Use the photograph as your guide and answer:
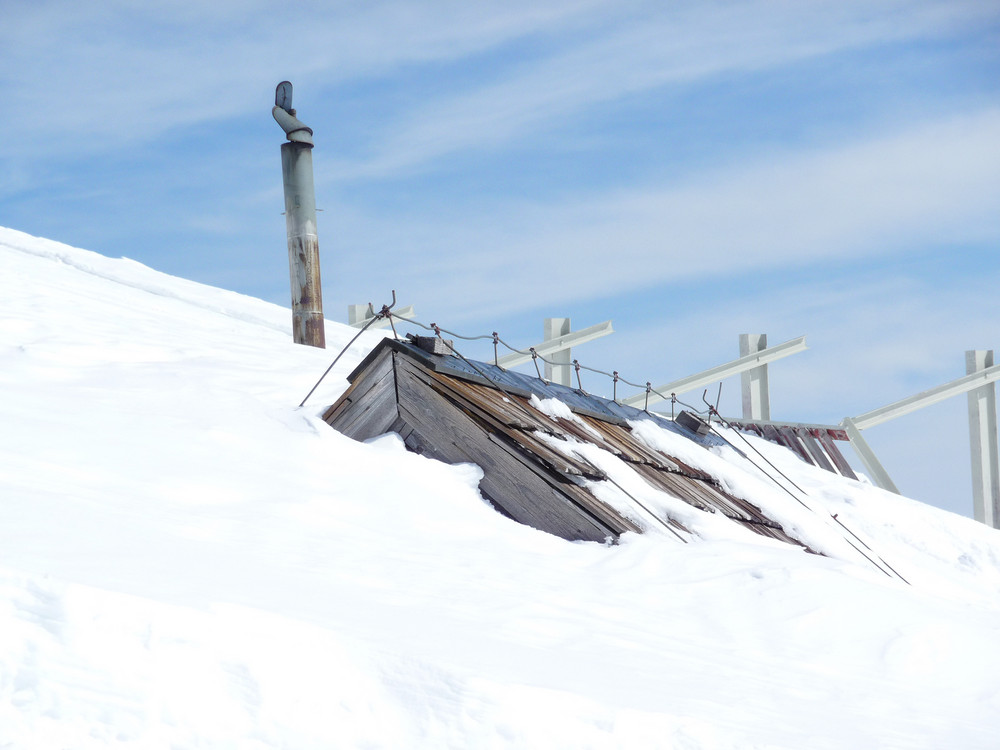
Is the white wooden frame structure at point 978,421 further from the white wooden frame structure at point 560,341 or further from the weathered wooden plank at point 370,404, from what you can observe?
the weathered wooden plank at point 370,404

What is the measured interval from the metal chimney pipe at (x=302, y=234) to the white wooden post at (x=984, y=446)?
6563 millimetres

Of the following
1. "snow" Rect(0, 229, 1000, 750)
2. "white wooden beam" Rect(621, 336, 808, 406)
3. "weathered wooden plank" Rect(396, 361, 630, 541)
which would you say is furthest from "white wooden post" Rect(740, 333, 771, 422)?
"weathered wooden plank" Rect(396, 361, 630, 541)

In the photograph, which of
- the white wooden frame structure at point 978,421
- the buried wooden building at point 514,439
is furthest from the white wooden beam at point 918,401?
the buried wooden building at point 514,439

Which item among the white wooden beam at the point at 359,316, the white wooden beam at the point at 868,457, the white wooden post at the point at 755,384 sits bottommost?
the white wooden beam at the point at 868,457

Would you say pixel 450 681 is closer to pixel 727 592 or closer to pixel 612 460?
pixel 727 592

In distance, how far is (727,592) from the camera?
398 cm

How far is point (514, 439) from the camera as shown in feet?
15.9

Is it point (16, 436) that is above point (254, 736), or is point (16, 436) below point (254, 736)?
above

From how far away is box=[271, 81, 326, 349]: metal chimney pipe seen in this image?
9070 mm

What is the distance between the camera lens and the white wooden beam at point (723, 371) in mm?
9867

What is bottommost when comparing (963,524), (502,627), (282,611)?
(963,524)

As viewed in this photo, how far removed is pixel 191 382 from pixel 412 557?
8.88 feet

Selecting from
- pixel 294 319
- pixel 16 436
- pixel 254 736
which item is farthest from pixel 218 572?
pixel 294 319

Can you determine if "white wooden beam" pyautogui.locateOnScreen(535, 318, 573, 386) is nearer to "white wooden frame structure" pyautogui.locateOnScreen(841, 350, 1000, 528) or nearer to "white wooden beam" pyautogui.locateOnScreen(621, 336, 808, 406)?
"white wooden beam" pyautogui.locateOnScreen(621, 336, 808, 406)
